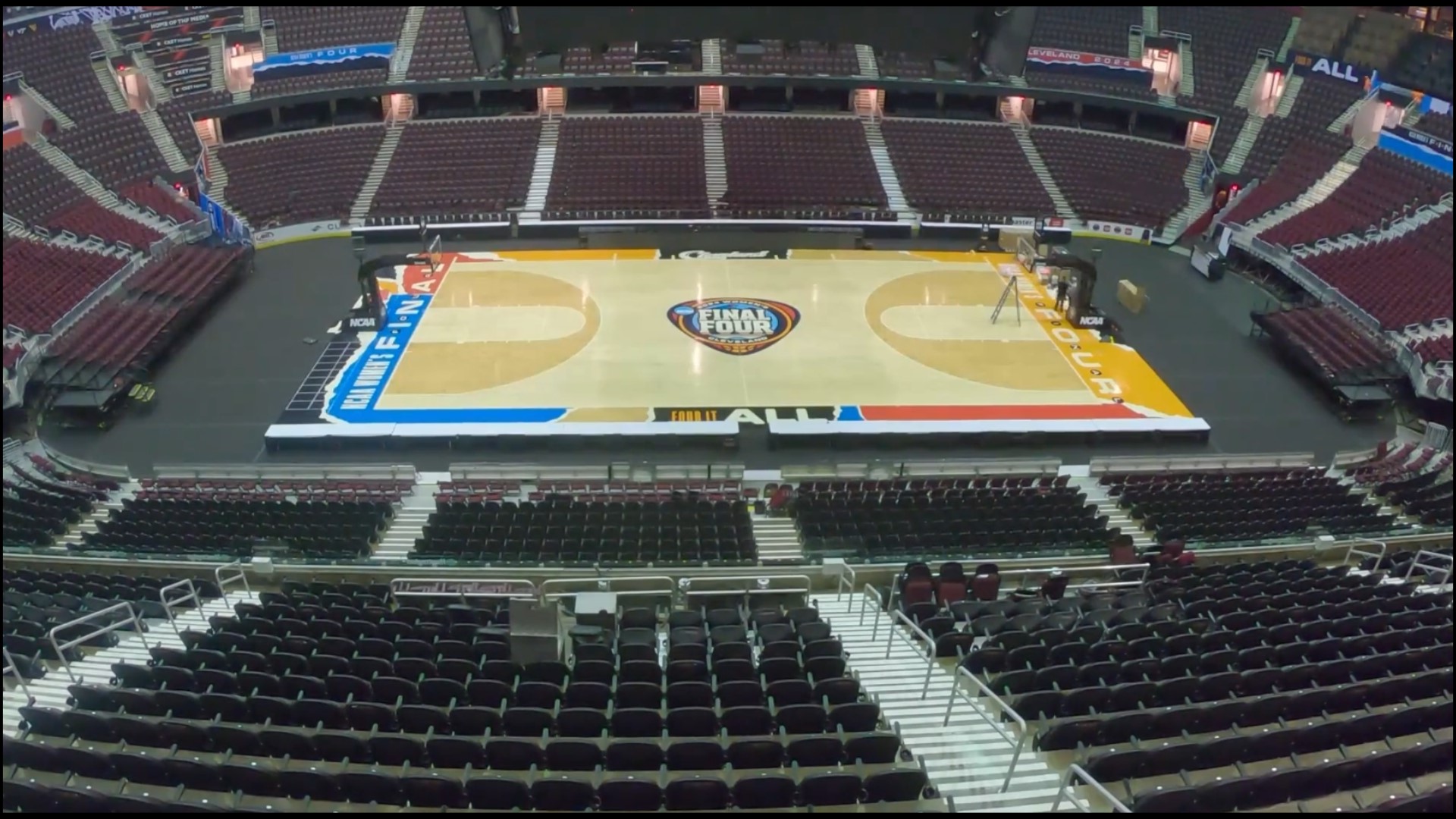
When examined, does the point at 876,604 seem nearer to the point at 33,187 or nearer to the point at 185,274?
the point at 185,274

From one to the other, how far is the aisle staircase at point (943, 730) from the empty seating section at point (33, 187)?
30677mm

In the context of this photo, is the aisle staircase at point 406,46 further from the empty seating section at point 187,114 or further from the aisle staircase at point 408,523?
the aisle staircase at point 408,523

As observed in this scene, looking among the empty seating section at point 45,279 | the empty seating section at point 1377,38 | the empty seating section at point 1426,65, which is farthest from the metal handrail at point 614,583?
the empty seating section at point 1377,38

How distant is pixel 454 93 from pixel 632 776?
1480 inches

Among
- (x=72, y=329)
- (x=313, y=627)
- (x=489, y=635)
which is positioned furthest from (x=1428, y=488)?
(x=72, y=329)

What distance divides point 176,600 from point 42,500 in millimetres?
7502

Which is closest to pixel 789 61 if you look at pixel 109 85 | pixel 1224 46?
pixel 1224 46

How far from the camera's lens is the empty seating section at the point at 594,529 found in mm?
14773

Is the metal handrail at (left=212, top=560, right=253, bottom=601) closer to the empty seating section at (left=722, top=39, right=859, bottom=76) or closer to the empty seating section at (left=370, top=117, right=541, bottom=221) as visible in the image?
the empty seating section at (left=370, top=117, right=541, bottom=221)

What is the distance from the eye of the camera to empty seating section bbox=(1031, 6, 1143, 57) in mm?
40688

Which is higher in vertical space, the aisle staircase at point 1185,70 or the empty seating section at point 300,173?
the aisle staircase at point 1185,70

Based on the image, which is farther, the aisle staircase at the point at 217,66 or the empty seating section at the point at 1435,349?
the aisle staircase at the point at 217,66

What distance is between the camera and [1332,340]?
24.9 m

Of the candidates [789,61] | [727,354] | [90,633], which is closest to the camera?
[90,633]
